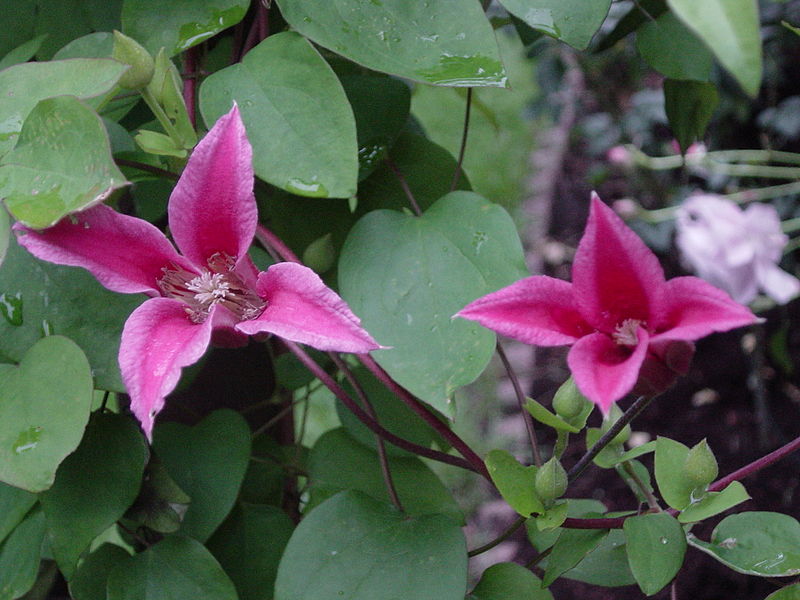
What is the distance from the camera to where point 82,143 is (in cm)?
43

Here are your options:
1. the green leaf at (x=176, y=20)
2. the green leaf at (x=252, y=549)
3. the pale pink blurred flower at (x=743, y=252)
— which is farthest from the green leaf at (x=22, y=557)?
the pale pink blurred flower at (x=743, y=252)

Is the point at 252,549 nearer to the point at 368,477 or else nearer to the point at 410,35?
the point at 368,477

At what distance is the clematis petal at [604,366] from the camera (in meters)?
0.36

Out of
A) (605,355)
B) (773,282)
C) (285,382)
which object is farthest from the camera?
(773,282)

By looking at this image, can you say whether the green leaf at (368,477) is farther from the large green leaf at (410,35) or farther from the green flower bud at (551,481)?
the large green leaf at (410,35)

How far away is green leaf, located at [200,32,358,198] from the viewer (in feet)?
1.53

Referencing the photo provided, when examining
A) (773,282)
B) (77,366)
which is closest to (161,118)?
(77,366)

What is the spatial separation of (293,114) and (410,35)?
9cm

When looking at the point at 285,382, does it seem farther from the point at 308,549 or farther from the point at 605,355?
the point at 605,355

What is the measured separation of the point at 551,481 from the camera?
0.50 meters

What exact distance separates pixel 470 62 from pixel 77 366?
285 millimetres

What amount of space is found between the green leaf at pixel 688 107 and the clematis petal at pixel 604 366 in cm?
35

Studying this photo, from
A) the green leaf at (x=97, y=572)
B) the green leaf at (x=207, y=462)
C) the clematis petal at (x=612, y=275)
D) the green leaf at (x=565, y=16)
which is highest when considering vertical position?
the green leaf at (x=565, y=16)

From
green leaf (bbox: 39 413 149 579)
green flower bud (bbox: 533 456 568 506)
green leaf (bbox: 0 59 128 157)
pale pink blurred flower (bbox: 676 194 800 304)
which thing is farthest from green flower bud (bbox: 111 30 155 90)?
pale pink blurred flower (bbox: 676 194 800 304)
